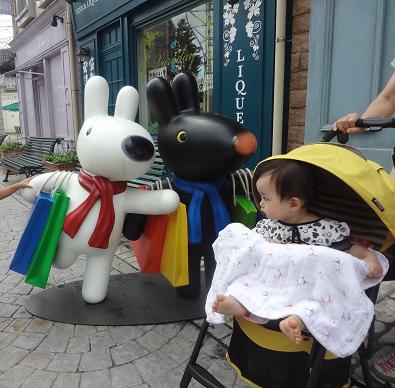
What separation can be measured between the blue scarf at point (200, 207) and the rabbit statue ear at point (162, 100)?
438mm

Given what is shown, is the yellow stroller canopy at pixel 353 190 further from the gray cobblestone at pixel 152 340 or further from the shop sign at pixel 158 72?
the shop sign at pixel 158 72

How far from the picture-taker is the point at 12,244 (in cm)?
433

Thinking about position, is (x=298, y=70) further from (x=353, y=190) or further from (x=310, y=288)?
(x=310, y=288)

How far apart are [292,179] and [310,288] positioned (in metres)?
0.38

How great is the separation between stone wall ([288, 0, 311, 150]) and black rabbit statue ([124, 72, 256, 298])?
5.09 ft

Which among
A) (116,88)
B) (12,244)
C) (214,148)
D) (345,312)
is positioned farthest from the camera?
(116,88)

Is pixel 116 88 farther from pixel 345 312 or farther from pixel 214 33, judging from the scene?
pixel 345 312

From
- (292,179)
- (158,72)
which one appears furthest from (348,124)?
(158,72)

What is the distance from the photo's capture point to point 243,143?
2.24 meters

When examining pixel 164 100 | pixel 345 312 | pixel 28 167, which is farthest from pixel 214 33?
pixel 28 167

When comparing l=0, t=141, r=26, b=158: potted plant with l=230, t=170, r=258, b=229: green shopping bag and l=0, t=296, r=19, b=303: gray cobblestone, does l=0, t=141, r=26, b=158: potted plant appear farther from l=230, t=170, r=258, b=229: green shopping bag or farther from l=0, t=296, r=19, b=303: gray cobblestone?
l=230, t=170, r=258, b=229: green shopping bag

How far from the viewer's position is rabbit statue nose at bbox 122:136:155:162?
230 cm

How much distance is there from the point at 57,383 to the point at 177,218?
1061mm

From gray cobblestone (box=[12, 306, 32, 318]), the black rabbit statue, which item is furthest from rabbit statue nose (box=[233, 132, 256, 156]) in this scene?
gray cobblestone (box=[12, 306, 32, 318])
